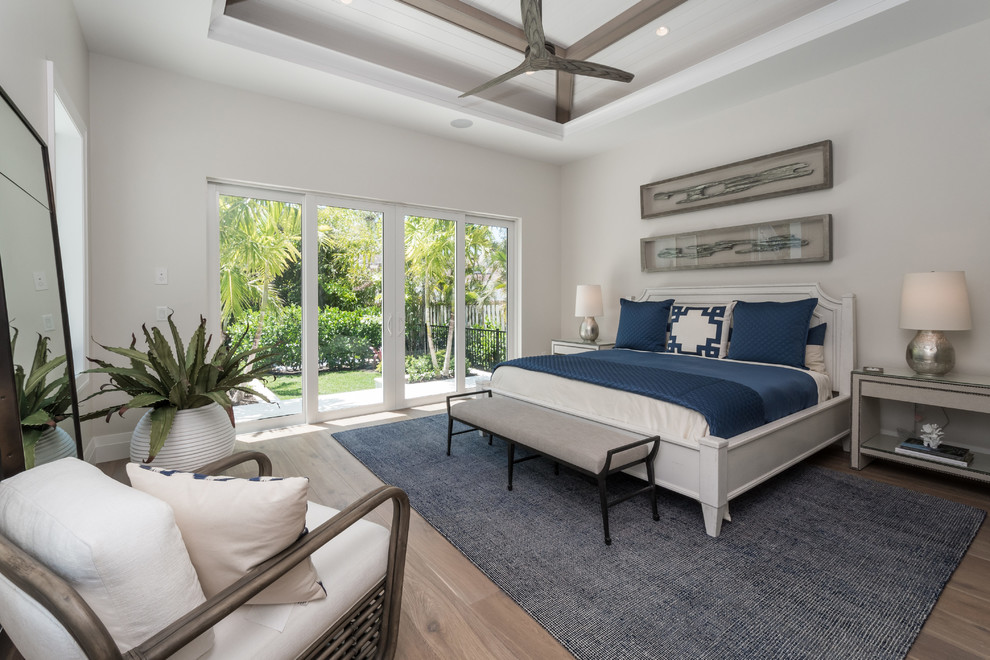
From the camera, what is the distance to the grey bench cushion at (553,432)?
2.22m

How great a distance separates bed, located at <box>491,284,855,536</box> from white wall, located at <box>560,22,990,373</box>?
16cm

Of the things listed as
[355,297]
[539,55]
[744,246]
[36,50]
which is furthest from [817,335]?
[36,50]

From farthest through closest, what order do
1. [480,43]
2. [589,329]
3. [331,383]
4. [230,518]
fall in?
[589,329] < [331,383] < [480,43] < [230,518]

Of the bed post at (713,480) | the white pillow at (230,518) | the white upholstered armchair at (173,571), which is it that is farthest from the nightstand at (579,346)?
the white pillow at (230,518)

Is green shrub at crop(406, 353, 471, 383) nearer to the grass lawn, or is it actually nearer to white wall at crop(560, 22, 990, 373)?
the grass lawn

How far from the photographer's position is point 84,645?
664 millimetres

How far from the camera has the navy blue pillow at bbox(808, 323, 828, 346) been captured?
3.37m

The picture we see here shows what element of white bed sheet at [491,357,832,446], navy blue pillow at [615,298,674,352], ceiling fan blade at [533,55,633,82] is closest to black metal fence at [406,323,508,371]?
white bed sheet at [491,357,832,446]

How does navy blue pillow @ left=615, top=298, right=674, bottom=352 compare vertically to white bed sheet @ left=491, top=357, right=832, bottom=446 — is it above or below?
above

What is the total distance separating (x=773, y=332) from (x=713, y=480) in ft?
5.49

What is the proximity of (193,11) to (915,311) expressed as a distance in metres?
4.56

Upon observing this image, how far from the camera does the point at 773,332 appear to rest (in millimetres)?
3305

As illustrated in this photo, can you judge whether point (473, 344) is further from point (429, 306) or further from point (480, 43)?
point (480, 43)

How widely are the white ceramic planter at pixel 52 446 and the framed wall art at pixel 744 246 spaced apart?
436 centimetres
